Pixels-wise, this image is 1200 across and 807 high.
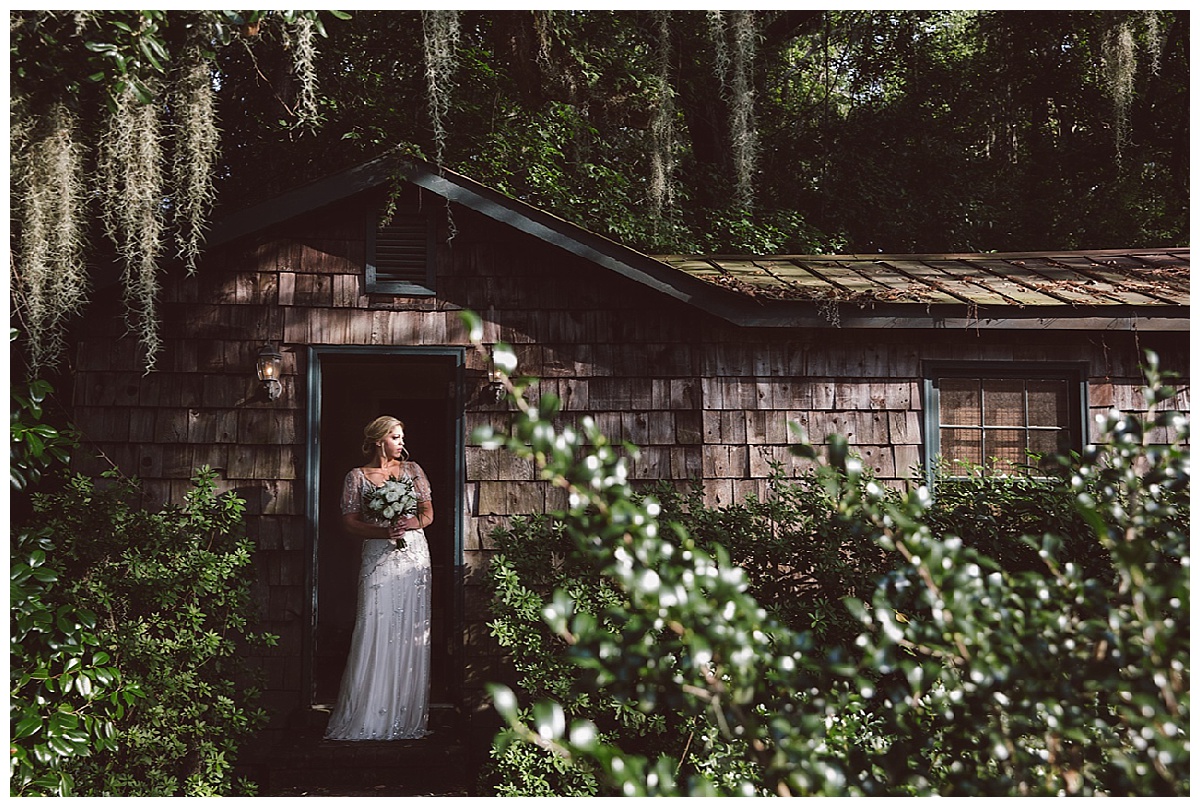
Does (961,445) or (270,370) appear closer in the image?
(270,370)

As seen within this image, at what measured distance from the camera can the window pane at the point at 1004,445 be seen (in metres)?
5.62

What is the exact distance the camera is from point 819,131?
39.7 feet

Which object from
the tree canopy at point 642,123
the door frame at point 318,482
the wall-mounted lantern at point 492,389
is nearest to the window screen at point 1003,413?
the tree canopy at point 642,123

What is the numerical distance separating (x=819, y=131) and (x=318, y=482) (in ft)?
30.0

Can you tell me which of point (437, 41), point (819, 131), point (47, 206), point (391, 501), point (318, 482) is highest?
point (819, 131)

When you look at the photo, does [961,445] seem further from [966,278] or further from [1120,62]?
[1120,62]

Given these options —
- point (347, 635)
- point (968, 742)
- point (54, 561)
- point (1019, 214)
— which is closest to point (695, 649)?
point (968, 742)

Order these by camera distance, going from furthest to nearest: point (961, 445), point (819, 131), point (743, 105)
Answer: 1. point (819, 131)
2. point (743, 105)
3. point (961, 445)

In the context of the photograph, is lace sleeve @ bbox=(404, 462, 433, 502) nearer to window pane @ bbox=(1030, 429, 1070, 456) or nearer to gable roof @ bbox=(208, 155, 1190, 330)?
gable roof @ bbox=(208, 155, 1190, 330)

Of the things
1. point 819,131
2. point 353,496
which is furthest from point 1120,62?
point 353,496

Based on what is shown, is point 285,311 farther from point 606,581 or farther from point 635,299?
point 606,581

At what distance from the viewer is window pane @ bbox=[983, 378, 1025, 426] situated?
5.62 metres

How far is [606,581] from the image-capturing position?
4512 mm

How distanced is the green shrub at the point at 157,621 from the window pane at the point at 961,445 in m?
4.10
